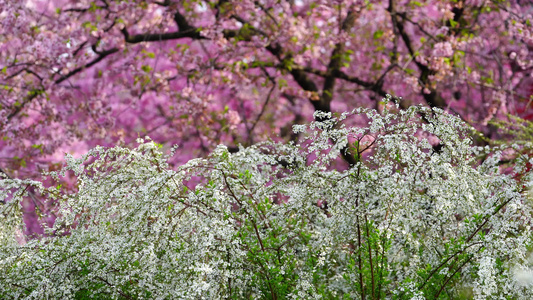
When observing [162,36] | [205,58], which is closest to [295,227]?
[162,36]

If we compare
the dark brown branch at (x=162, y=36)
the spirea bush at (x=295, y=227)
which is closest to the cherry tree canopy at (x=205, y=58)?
the dark brown branch at (x=162, y=36)

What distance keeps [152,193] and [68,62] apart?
5216 mm

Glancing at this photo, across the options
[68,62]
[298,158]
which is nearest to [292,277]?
[298,158]

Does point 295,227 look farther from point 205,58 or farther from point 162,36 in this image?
point 205,58

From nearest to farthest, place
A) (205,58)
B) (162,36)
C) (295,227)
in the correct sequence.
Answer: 1. (295,227)
2. (162,36)
3. (205,58)

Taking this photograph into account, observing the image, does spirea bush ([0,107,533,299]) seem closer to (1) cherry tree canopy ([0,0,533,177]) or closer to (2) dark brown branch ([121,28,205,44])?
(1) cherry tree canopy ([0,0,533,177])

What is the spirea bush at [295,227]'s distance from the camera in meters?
3.39

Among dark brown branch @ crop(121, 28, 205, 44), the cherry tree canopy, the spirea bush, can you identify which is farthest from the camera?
dark brown branch @ crop(121, 28, 205, 44)

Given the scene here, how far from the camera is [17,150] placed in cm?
855

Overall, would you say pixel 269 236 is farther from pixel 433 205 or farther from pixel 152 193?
pixel 433 205

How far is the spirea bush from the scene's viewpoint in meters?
3.39

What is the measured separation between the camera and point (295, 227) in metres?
3.99

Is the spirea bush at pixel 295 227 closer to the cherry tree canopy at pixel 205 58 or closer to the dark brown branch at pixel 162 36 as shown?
the cherry tree canopy at pixel 205 58

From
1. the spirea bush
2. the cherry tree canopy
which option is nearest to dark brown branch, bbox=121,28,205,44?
the cherry tree canopy
